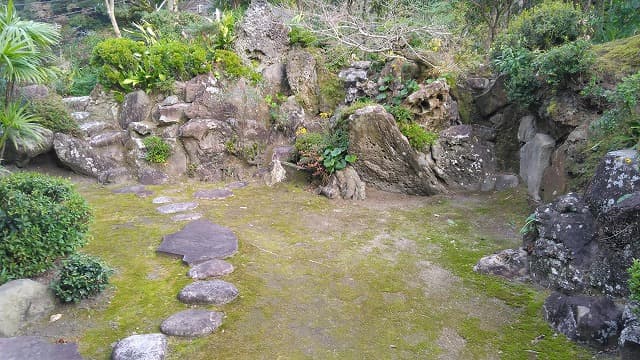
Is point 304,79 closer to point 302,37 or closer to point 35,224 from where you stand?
point 302,37

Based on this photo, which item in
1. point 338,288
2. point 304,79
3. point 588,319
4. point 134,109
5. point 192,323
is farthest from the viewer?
point 304,79

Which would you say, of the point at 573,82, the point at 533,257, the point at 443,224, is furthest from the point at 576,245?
the point at 573,82

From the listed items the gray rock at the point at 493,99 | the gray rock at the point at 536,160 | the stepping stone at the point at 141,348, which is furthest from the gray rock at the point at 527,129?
the stepping stone at the point at 141,348

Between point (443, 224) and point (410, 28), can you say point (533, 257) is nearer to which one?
point (443, 224)

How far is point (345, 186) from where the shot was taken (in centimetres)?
728

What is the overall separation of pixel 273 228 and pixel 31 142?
15.9 ft

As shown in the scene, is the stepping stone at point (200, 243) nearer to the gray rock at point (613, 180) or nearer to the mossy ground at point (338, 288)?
the mossy ground at point (338, 288)

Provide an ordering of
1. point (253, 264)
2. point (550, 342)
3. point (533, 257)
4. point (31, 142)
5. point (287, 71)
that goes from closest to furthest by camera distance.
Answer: point (550, 342) < point (533, 257) < point (253, 264) < point (31, 142) < point (287, 71)

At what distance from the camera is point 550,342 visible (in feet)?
Result: 10.8

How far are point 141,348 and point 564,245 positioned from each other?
3.77m

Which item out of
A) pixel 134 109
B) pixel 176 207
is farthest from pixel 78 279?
pixel 134 109

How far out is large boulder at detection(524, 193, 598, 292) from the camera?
12.5 feet

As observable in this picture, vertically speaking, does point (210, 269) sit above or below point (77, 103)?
below

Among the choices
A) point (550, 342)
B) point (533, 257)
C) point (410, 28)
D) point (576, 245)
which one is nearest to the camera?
point (550, 342)
